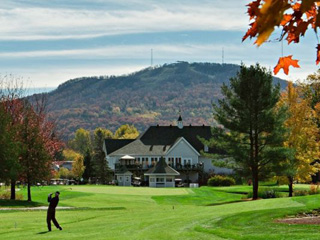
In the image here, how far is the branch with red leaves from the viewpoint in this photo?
315 centimetres

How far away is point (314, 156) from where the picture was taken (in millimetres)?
44781

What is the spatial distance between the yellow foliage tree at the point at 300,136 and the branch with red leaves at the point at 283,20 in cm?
4111

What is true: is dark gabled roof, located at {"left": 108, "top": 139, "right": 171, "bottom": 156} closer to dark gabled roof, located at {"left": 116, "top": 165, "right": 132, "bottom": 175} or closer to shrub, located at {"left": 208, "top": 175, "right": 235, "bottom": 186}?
dark gabled roof, located at {"left": 116, "top": 165, "right": 132, "bottom": 175}

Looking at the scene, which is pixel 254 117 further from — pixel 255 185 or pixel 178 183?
pixel 178 183

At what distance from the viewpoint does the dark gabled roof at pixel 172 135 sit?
95.9 metres

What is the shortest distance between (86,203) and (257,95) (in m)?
16.8

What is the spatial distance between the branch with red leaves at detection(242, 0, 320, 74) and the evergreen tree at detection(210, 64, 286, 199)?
130ft

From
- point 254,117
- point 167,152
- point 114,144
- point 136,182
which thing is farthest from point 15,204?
point 114,144

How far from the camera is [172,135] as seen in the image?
97.6 metres

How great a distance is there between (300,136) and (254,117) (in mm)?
4796

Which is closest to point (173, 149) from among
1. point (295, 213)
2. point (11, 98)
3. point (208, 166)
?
point (208, 166)

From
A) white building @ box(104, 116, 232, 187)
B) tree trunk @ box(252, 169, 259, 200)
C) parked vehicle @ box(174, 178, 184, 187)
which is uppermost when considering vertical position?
white building @ box(104, 116, 232, 187)

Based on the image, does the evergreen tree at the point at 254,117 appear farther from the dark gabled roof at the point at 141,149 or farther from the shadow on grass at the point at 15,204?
the dark gabled roof at the point at 141,149

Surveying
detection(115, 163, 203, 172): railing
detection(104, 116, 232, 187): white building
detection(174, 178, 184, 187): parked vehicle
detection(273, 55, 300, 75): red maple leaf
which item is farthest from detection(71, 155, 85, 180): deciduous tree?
detection(273, 55, 300, 75): red maple leaf
